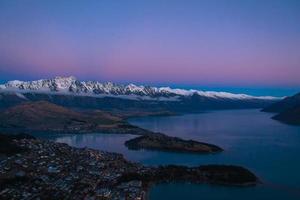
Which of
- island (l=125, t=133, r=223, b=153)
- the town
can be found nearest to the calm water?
island (l=125, t=133, r=223, b=153)

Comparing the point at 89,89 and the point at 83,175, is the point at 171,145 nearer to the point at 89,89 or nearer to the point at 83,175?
the point at 83,175

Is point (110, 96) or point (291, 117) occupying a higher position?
point (110, 96)

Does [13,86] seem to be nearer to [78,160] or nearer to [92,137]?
[92,137]

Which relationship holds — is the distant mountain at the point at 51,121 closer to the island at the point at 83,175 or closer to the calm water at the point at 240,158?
the calm water at the point at 240,158

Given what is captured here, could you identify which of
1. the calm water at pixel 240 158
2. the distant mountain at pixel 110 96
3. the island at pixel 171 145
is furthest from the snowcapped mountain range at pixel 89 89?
the island at pixel 171 145

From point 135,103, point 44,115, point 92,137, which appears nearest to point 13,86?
point 135,103

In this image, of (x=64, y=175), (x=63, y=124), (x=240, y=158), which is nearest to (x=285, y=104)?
(x=63, y=124)
